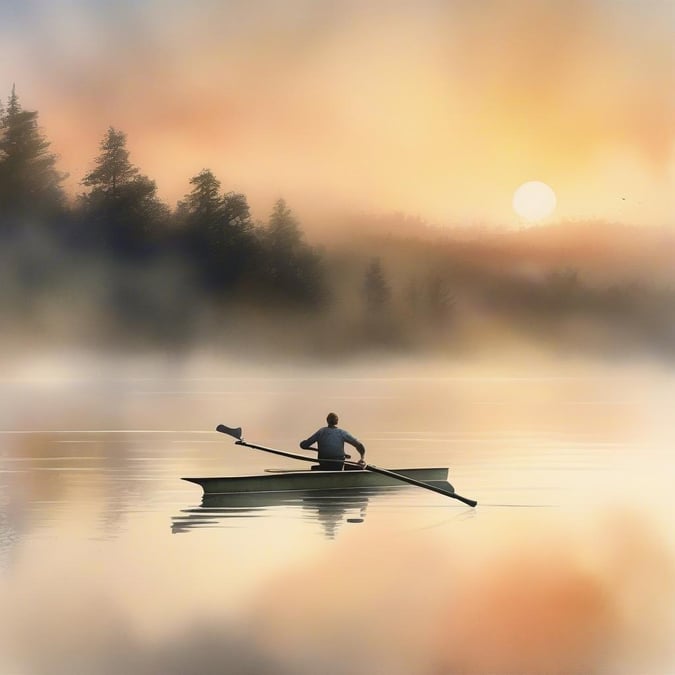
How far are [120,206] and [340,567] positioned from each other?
8258 cm

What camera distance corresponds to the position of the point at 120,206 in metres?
97.2

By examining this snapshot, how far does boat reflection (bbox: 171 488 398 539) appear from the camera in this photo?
852 inches

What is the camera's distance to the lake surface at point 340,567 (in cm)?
1377

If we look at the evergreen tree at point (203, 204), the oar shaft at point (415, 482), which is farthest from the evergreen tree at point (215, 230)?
the oar shaft at point (415, 482)

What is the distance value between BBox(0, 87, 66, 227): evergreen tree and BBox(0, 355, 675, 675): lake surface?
57.5 m

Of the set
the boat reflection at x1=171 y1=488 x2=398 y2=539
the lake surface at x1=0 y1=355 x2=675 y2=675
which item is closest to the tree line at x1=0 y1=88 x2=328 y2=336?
the lake surface at x1=0 y1=355 x2=675 y2=675

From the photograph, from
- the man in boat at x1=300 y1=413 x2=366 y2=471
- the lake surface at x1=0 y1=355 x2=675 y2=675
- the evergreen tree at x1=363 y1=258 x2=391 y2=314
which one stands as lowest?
the lake surface at x1=0 y1=355 x2=675 y2=675

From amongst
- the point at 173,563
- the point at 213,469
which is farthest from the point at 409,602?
the point at 213,469

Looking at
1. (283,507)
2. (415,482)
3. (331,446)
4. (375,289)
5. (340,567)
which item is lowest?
(340,567)

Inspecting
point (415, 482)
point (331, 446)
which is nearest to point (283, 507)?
point (331, 446)

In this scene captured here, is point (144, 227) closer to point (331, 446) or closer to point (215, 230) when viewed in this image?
point (215, 230)

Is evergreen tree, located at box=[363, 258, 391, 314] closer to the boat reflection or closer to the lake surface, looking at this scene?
the lake surface

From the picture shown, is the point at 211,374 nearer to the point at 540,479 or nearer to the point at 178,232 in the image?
the point at 178,232

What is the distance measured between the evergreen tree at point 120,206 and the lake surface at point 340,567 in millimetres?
58404
